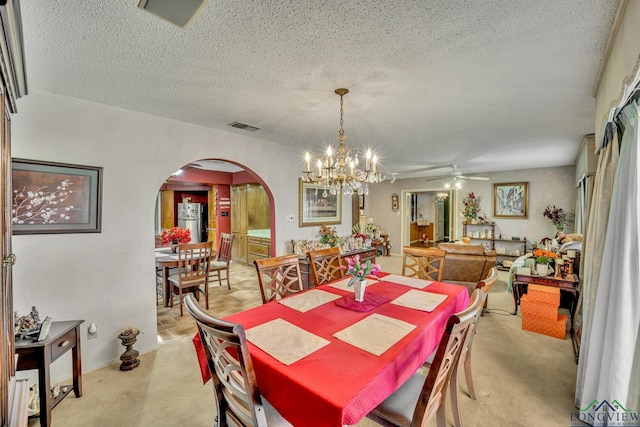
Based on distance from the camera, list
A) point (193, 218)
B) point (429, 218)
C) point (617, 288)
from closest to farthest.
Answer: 1. point (617, 288)
2. point (193, 218)
3. point (429, 218)

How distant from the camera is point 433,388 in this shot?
122 cm

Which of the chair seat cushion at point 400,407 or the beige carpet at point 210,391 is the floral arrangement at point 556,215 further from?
the chair seat cushion at point 400,407

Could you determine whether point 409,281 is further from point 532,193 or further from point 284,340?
point 532,193

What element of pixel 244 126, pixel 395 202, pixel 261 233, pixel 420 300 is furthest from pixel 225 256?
pixel 395 202

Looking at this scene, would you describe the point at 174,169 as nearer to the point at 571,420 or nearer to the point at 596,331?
the point at 596,331

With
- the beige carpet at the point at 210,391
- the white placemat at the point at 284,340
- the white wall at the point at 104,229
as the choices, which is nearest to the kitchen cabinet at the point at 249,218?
the white wall at the point at 104,229

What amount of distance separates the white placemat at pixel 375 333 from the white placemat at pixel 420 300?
304 mm

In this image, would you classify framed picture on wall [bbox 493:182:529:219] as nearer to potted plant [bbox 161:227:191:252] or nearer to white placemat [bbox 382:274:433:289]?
white placemat [bbox 382:274:433:289]

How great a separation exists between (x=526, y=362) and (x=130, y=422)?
332cm

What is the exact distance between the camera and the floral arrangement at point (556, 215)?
601 cm

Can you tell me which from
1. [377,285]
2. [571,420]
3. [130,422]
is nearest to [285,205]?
[377,285]

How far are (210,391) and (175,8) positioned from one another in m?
2.59

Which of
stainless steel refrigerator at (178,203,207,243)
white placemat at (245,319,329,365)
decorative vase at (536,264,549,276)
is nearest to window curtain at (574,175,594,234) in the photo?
decorative vase at (536,264,549,276)

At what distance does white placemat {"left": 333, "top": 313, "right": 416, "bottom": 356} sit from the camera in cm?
139
